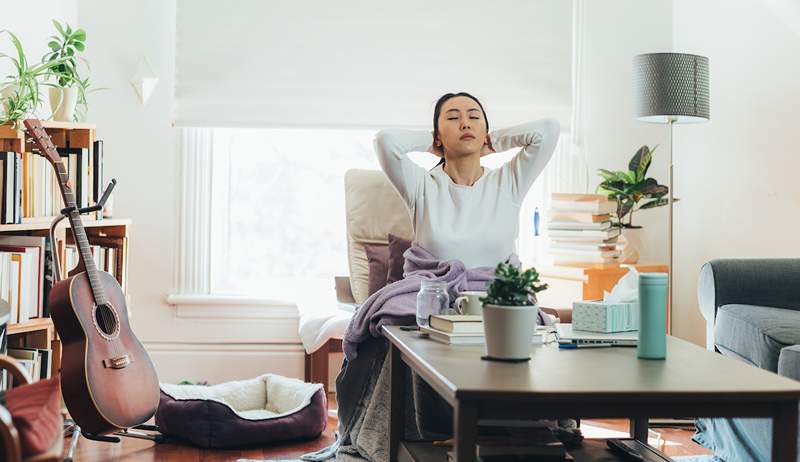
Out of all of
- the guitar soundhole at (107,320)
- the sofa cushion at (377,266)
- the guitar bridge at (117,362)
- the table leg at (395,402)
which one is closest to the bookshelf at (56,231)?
the guitar soundhole at (107,320)

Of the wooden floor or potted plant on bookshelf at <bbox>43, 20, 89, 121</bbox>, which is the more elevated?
potted plant on bookshelf at <bbox>43, 20, 89, 121</bbox>

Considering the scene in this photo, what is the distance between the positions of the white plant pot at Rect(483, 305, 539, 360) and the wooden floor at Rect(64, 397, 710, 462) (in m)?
1.32

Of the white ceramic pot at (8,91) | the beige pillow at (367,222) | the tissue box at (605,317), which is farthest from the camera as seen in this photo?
the beige pillow at (367,222)

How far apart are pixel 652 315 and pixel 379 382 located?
0.99m

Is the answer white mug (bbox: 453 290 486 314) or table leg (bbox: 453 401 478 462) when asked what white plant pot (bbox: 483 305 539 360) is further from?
→ white mug (bbox: 453 290 486 314)

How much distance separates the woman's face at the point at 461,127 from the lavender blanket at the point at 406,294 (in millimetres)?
363

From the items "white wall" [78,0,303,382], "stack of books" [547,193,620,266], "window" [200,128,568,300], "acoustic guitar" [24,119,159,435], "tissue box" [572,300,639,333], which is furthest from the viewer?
"window" [200,128,568,300]

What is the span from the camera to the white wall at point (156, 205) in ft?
13.1

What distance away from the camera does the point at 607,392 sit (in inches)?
59.8

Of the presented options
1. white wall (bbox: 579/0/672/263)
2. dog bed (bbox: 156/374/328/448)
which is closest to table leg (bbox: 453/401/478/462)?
dog bed (bbox: 156/374/328/448)

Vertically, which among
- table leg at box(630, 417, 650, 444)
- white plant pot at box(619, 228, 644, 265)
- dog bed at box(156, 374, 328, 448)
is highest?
white plant pot at box(619, 228, 644, 265)

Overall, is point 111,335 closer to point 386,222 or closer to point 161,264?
point 386,222

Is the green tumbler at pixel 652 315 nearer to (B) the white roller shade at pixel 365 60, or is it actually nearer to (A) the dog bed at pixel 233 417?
(A) the dog bed at pixel 233 417

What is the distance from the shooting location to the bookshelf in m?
2.96
